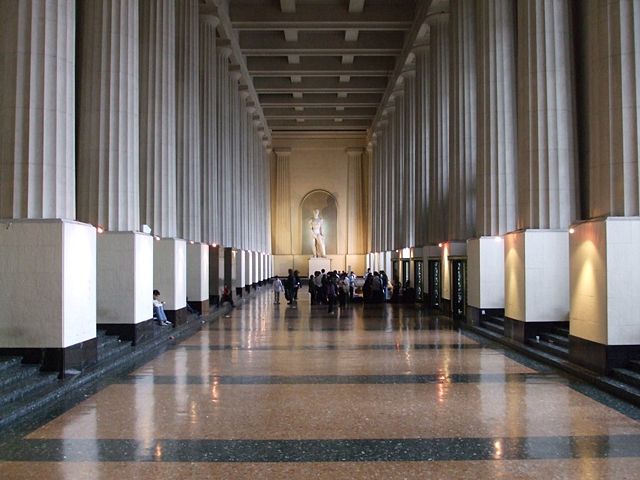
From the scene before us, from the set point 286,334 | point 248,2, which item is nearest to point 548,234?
point 286,334

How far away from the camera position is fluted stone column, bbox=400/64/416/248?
2966 cm

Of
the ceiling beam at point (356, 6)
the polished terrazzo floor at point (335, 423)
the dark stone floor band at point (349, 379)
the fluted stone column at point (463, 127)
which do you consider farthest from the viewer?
the ceiling beam at point (356, 6)

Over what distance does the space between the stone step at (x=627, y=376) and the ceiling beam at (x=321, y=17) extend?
22.9 m

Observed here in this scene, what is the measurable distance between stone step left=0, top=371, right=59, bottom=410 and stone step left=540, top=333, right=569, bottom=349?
816 centimetres

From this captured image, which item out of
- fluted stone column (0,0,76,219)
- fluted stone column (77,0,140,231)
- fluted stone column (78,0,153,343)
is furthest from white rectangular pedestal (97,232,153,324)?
fluted stone column (0,0,76,219)

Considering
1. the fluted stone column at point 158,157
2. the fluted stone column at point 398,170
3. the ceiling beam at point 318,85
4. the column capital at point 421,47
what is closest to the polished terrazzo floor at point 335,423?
the fluted stone column at point 158,157

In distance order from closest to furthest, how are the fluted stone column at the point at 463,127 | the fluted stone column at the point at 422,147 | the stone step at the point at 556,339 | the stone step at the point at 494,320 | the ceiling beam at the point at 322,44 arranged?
the stone step at the point at 556,339
the stone step at the point at 494,320
the fluted stone column at the point at 463,127
the fluted stone column at the point at 422,147
the ceiling beam at the point at 322,44

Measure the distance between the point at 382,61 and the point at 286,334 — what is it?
24422 millimetres

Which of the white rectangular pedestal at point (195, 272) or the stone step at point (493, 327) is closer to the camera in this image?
the stone step at point (493, 327)

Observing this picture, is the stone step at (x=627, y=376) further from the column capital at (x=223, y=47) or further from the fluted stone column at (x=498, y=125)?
the column capital at (x=223, y=47)

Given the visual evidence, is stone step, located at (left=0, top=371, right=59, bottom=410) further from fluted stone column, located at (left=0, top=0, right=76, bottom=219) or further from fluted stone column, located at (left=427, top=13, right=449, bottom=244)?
fluted stone column, located at (left=427, top=13, right=449, bottom=244)

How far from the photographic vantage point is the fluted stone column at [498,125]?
15398mm

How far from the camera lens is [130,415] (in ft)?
23.9

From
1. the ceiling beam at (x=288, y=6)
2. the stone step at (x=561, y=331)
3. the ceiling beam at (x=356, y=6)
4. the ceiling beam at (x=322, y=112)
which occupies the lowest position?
the stone step at (x=561, y=331)
